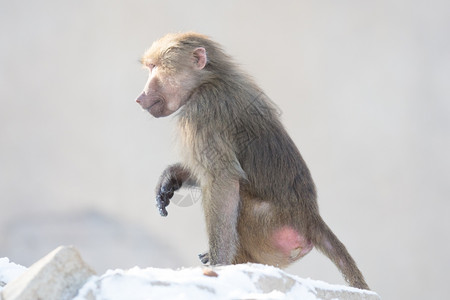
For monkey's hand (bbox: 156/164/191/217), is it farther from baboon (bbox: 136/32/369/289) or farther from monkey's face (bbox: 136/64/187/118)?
monkey's face (bbox: 136/64/187/118)

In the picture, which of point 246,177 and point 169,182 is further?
point 169,182

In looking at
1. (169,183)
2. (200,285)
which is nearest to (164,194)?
(169,183)

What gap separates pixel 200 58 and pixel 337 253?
0.98 m

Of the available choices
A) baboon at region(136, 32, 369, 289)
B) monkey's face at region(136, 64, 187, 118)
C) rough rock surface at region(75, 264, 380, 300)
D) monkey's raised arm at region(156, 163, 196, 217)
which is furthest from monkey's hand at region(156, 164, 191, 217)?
rough rock surface at region(75, 264, 380, 300)

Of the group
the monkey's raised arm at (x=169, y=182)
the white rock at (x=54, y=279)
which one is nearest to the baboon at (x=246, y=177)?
the monkey's raised arm at (x=169, y=182)

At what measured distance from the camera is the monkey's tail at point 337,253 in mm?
2740

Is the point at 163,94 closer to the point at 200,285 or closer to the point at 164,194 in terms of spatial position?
the point at 164,194

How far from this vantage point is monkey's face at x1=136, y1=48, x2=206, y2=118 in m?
3.09

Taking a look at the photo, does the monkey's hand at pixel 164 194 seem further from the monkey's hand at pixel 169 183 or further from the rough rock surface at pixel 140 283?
the rough rock surface at pixel 140 283

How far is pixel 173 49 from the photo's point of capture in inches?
124

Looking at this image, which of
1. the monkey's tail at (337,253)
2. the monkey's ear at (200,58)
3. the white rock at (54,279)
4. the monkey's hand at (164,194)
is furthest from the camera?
the monkey's hand at (164,194)

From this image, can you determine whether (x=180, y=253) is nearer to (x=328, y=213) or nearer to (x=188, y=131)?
(x=328, y=213)

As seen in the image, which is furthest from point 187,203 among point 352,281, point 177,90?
point 352,281

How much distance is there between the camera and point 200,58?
10.2 feet
